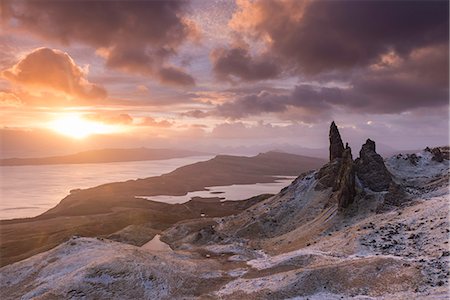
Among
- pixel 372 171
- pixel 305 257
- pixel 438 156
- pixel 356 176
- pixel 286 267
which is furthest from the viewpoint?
pixel 438 156

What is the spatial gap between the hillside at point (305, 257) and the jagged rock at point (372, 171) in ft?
0.74

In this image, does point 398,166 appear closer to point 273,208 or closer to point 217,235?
point 273,208

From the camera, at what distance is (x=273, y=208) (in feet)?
325

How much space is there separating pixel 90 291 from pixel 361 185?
200 ft

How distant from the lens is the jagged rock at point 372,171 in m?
80.6

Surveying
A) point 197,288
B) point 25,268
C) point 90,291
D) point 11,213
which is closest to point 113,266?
point 90,291

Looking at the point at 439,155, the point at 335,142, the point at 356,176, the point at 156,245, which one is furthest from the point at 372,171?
the point at 156,245

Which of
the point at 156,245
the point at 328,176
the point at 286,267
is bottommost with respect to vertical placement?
the point at 156,245

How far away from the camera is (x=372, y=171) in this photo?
85.0m

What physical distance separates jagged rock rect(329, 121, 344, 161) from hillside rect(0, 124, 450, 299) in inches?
450

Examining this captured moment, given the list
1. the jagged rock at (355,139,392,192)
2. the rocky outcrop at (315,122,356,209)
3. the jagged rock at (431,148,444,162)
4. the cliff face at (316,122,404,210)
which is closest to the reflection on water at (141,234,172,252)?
the rocky outcrop at (315,122,356,209)

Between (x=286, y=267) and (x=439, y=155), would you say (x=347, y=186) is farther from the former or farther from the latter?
(x=439, y=155)

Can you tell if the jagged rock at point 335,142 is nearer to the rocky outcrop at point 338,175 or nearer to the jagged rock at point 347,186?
the rocky outcrop at point 338,175

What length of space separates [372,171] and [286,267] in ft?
150
